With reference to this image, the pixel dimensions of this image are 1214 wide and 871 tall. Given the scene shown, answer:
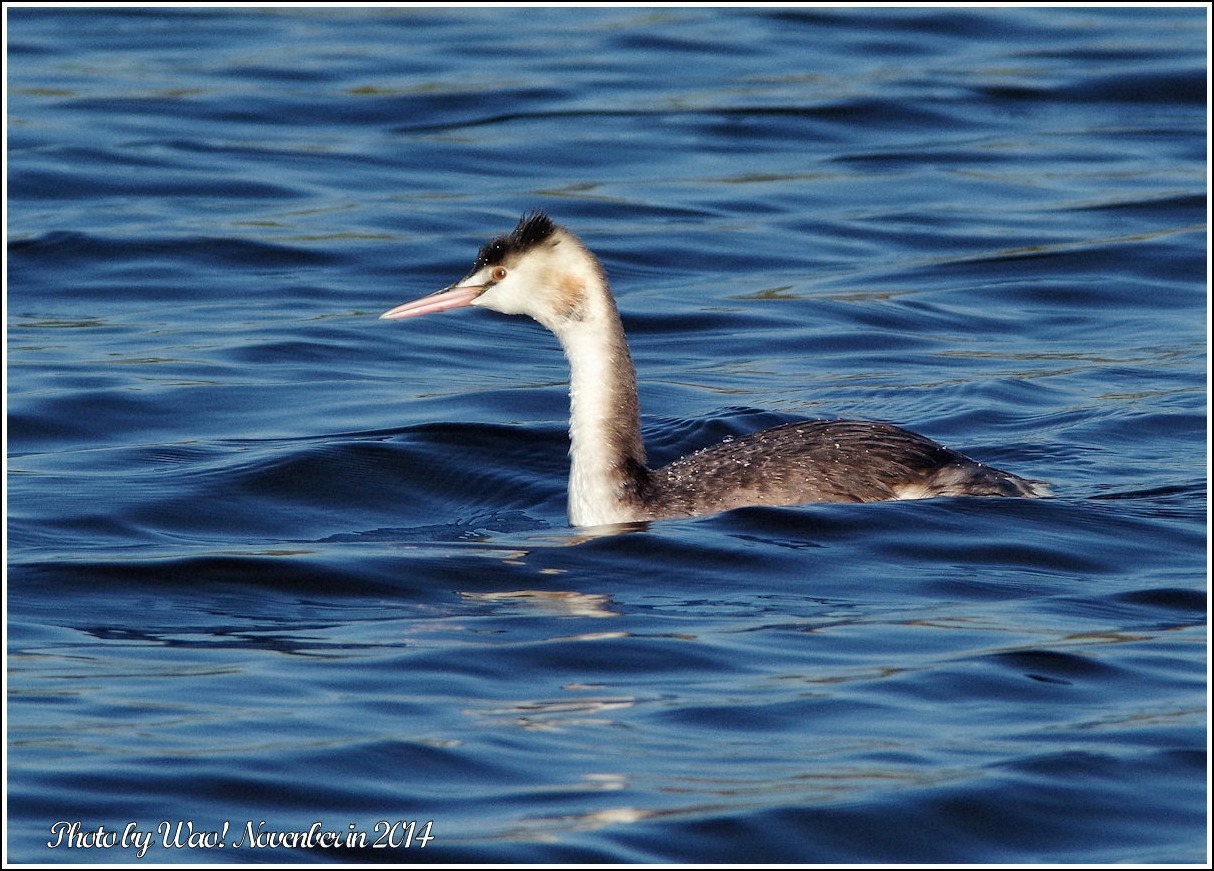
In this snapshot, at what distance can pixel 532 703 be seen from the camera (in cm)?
652

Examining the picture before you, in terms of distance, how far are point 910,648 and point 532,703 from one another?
4.29 ft

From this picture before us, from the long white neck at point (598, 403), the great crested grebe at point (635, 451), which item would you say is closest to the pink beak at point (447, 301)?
the great crested grebe at point (635, 451)

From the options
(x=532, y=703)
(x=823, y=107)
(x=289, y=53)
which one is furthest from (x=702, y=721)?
(x=289, y=53)

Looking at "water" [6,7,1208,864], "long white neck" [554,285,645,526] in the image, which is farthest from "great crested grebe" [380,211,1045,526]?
"water" [6,7,1208,864]

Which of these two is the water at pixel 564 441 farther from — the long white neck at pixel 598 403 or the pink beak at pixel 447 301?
the pink beak at pixel 447 301

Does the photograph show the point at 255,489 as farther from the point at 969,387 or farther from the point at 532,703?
the point at 969,387

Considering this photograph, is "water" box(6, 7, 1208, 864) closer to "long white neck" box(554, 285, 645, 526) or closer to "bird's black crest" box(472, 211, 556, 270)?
"long white neck" box(554, 285, 645, 526)

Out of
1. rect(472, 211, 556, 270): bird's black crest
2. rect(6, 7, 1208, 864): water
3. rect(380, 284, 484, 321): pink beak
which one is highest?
rect(472, 211, 556, 270): bird's black crest

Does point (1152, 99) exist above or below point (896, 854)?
above

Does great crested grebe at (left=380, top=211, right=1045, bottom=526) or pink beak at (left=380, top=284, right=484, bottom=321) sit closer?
great crested grebe at (left=380, top=211, right=1045, bottom=526)

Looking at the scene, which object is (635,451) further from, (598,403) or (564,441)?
(564,441)

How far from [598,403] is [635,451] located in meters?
0.25

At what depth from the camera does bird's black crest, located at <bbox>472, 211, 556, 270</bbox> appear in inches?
345

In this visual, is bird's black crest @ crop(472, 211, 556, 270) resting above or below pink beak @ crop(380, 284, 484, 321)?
above
